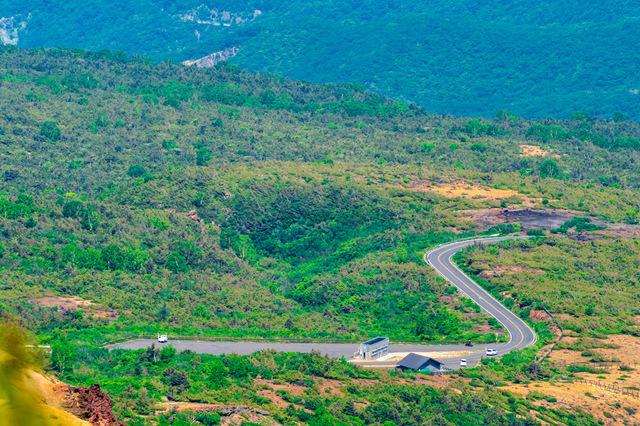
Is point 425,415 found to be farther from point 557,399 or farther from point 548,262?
point 548,262

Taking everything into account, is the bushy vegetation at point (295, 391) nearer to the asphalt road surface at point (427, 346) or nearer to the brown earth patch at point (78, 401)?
the asphalt road surface at point (427, 346)

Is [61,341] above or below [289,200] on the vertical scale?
below

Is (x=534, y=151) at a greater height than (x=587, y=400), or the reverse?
(x=534, y=151)

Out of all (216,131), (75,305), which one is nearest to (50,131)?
(216,131)

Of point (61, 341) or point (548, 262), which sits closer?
point (61, 341)

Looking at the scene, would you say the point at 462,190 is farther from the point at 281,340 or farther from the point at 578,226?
the point at 281,340

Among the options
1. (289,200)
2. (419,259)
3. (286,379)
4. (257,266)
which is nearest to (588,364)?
(286,379)
